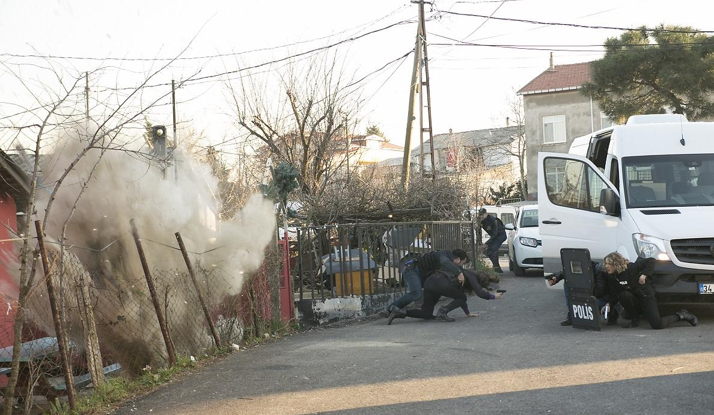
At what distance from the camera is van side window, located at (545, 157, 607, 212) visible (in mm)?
11664

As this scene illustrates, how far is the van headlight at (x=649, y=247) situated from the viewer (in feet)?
33.9

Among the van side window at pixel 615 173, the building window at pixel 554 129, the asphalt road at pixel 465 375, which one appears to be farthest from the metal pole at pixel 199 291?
the building window at pixel 554 129

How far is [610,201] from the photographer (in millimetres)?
11000

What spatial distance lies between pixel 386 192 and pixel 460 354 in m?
9.82

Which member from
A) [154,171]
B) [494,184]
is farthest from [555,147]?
[154,171]

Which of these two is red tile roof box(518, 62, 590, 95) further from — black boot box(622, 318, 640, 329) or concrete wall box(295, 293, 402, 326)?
black boot box(622, 318, 640, 329)

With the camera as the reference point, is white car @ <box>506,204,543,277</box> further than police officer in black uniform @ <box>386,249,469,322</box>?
Yes

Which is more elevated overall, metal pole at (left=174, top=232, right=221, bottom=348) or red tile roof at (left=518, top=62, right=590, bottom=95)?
red tile roof at (left=518, top=62, right=590, bottom=95)

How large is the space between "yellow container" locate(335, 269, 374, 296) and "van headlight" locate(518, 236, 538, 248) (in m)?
6.88

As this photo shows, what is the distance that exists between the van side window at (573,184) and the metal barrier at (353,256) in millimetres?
2860

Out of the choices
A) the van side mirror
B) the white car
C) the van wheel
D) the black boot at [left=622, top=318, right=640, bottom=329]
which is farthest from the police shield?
the van wheel

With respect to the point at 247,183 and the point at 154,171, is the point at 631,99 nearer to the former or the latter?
the point at 247,183

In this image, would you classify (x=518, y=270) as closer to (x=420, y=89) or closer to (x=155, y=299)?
(x=420, y=89)

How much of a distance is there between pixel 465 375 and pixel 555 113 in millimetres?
43002
